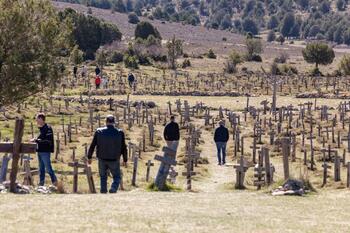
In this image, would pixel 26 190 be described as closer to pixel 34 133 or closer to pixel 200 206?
pixel 200 206

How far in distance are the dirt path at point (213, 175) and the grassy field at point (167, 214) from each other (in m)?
7.84

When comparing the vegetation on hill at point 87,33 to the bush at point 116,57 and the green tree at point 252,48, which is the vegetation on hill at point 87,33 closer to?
the bush at point 116,57

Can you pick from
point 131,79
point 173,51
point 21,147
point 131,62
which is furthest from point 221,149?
point 173,51

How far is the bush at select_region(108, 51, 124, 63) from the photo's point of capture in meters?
104

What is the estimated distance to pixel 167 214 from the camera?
15164mm

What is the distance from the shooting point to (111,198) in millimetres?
16766

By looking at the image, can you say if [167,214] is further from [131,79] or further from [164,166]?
[131,79]

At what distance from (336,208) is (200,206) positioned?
8.90 feet

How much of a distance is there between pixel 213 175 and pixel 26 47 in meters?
9.55

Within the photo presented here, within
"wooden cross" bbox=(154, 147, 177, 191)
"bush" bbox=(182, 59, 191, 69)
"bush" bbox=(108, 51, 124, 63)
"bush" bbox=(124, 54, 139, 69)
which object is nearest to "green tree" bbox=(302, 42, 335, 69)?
"bush" bbox=(182, 59, 191, 69)

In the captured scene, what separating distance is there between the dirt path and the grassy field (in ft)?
25.7

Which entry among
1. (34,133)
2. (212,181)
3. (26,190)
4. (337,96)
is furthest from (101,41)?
(26,190)

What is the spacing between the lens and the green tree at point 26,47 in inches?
1363

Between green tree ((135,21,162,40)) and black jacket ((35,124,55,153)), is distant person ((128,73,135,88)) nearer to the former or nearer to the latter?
black jacket ((35,124,55,153))
